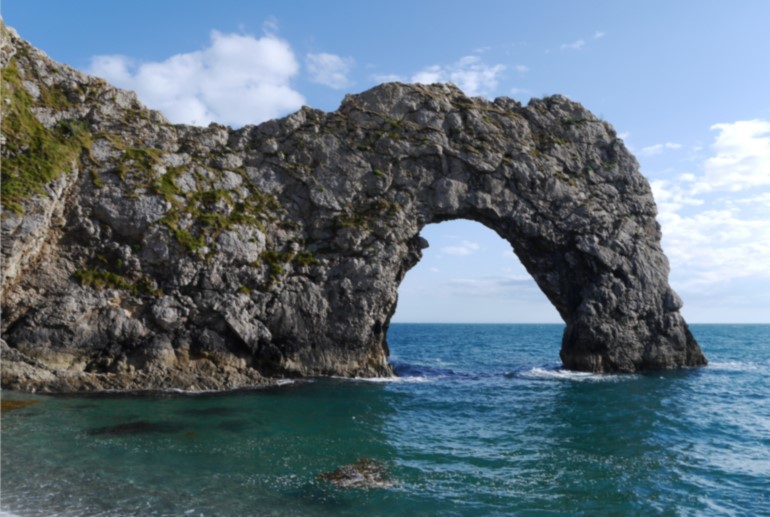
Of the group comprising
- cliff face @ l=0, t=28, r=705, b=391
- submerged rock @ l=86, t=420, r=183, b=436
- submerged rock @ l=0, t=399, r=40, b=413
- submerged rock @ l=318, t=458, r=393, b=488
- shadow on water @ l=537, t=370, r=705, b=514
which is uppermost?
cliff face @ l=0, t=28, r=705, b=391

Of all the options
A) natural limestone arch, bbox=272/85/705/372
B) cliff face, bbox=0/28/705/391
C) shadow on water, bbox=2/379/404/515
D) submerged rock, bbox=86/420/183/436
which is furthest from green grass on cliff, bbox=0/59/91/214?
natural limestone arch, bbox=272/85/705/372

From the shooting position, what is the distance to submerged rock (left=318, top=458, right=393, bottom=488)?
16.5 meters

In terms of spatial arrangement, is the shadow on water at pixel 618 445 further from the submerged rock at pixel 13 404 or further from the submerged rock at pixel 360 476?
the submerged rock at pixel 13 404

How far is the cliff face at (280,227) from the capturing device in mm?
32188

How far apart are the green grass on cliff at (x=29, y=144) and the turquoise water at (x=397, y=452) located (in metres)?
12.2

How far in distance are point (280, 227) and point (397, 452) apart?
936 inches

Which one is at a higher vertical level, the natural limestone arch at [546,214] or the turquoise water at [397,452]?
the natural limestone arch at [546,214]

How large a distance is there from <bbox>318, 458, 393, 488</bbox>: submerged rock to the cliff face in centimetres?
1759

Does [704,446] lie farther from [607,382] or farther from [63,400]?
[63,400]

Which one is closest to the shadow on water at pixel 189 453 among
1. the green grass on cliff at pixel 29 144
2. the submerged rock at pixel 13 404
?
the submerged rock at pixel 13 404

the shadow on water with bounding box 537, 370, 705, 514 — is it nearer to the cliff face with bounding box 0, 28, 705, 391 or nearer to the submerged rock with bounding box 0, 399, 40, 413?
the cliff face with bounding box 0, 28, 705, 391

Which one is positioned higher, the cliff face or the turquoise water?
the cliff face

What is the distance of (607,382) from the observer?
38344 millimetres

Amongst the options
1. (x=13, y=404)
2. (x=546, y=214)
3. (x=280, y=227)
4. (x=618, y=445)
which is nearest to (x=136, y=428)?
(x=13, y=404)
